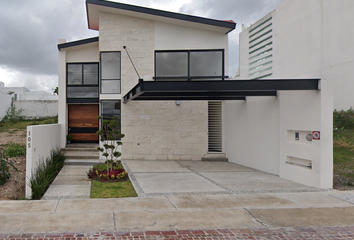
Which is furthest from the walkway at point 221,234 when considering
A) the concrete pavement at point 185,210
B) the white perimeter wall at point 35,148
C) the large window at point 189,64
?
the large window at point 189,64

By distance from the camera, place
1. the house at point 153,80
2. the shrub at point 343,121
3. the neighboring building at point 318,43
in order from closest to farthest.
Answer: the house at point 153,80
the shrub at point 343,121
the neighboring building at point 318,43

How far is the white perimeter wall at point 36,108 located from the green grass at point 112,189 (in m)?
14.8

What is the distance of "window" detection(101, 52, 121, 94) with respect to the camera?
11.2 metres

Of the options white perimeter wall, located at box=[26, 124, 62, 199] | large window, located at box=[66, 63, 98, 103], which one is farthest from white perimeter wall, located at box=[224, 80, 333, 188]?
white perimeter wall, located at box=[26, 124, 62, 199]

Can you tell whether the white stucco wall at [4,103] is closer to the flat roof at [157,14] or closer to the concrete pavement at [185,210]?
the flat roof at [157,14]

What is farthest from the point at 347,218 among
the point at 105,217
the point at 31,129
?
the point at 31,129

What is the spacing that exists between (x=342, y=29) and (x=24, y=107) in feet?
85.8

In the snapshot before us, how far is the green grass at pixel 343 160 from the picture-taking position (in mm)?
7472

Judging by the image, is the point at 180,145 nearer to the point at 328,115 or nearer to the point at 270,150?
the point at 270,150

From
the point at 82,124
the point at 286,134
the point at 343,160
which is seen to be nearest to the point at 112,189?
the point at 286,134

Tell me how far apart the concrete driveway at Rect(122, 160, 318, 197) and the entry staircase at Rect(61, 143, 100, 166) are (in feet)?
4.83

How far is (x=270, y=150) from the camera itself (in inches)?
345

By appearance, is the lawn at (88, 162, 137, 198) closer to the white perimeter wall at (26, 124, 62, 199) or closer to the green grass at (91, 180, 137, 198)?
the green grass at (91, 180, 137, 198)

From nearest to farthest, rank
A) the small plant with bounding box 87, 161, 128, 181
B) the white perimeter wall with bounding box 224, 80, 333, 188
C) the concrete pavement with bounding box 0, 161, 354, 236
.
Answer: the concrete pavement with bounding box 0, 161, 354, 236 → the white perimeter wall with bounding box 224, 80, 333, 188 → the small plant with bounding box 87, 161, 128, 181
